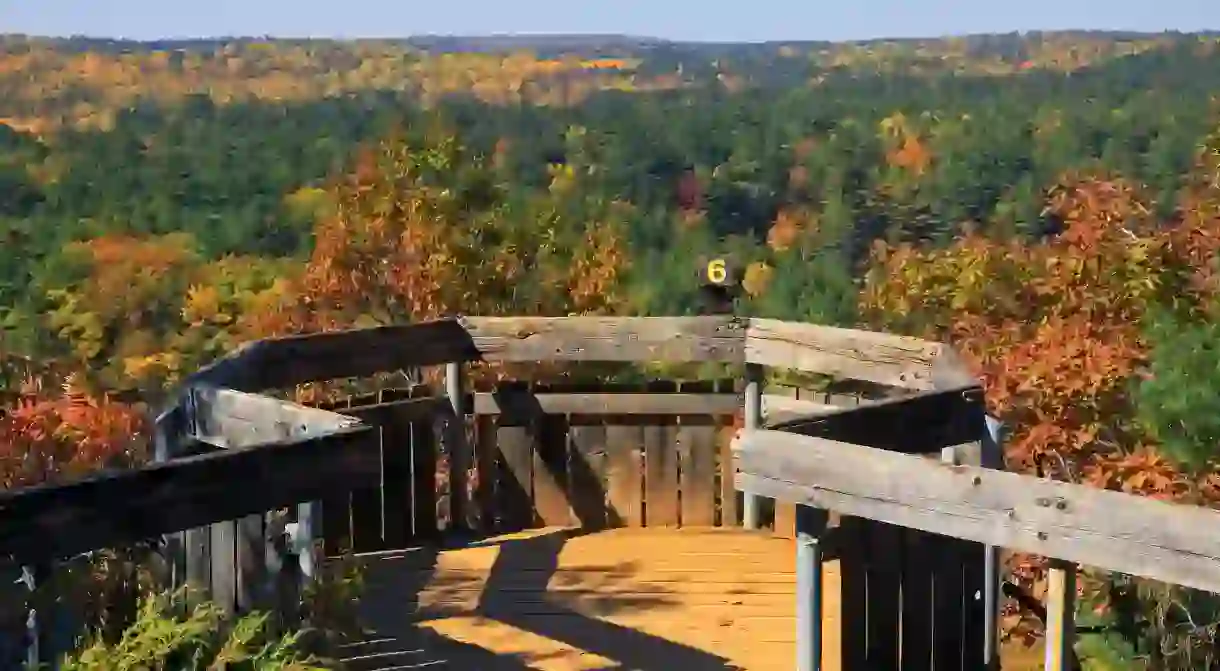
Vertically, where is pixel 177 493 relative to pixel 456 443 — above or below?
above

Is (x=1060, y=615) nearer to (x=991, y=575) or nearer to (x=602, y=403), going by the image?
(x=991, y=575)

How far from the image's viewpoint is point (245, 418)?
547 cm

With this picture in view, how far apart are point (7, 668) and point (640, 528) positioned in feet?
12.3

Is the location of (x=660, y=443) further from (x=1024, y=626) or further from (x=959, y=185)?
(x=959, y=185)

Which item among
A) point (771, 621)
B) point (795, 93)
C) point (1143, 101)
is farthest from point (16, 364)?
point (795, 93)

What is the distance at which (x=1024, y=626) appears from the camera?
11555 millimetres

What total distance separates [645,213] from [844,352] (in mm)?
55430

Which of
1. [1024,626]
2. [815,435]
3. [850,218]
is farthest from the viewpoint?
[850,218]

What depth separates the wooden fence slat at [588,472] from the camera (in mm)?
7660

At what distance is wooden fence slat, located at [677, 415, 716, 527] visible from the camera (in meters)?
7.64

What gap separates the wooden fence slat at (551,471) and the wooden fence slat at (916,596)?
2.56m

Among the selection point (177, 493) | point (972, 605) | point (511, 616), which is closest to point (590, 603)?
point (511, 616)

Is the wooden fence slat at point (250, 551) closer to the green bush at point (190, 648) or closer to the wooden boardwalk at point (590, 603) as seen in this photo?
the green bush at point (190, 648)

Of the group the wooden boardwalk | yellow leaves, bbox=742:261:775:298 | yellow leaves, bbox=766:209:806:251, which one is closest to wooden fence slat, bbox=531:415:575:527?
the wooden boardwalk
